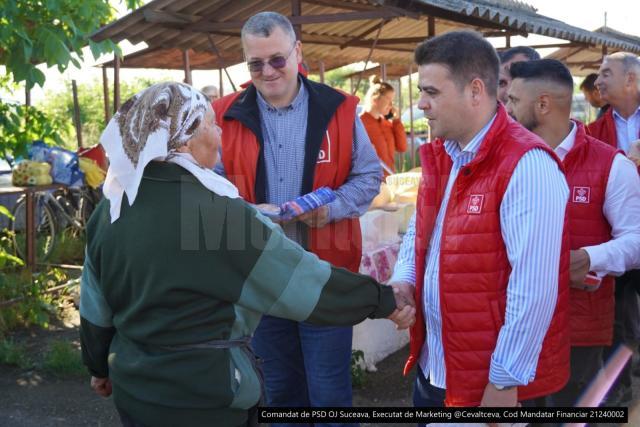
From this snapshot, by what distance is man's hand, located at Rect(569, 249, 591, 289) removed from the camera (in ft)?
8.90

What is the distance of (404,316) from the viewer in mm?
2408

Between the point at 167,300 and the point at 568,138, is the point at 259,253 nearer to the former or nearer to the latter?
the point at 167,300

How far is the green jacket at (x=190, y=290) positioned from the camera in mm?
2025

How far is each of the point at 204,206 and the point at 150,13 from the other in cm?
549

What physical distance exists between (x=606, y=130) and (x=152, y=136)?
3.75 metres

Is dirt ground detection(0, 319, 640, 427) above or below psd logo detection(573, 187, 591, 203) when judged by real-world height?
below

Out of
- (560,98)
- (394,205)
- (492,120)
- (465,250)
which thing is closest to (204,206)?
(465,250)

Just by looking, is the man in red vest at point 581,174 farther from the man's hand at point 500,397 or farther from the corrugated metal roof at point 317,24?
the corrugated metal roof at point 317,24

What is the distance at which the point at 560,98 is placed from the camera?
9.68 ft

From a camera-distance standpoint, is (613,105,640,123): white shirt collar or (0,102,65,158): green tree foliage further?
(0,102,65,158): green tree foliage

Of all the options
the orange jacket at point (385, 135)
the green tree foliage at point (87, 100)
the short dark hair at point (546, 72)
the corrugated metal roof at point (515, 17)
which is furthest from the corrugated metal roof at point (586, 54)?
the green tree foliage at point (87, 100)

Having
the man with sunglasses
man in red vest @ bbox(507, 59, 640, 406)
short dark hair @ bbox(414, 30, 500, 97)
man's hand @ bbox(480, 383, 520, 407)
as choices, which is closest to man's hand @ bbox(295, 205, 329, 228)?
the man with sunglasses

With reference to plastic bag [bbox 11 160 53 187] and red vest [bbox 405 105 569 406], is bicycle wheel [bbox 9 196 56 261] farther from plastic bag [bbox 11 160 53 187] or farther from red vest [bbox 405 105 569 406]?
red vest [bbox 405 105 569 406]

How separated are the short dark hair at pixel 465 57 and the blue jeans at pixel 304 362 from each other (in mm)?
1461
